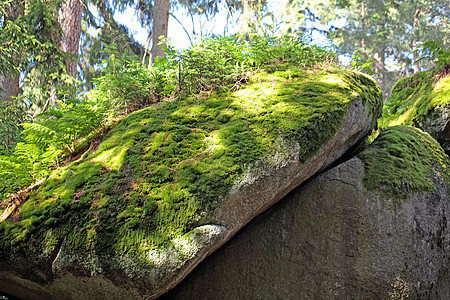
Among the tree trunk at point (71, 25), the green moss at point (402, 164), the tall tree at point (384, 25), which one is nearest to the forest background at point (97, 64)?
the tree trunk at point (71, 25)

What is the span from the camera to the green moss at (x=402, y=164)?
361 centimetres

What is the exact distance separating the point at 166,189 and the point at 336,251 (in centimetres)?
204

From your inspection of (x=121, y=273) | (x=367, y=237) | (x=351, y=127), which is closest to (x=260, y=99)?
(x=351, y=127)

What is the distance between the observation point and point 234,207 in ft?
9.55

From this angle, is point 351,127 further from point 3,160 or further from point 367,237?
point 3,160

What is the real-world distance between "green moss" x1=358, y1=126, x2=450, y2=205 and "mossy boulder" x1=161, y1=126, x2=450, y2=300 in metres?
0.02

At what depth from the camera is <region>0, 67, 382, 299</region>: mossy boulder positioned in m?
2.69

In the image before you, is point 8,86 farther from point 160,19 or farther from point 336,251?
point 336,251

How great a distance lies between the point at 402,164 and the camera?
3.86 meters

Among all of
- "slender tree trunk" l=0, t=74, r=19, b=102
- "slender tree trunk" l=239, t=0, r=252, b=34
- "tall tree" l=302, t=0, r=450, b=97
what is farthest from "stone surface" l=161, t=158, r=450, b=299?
"tall tree" l=302, t=0, r=450, b=97

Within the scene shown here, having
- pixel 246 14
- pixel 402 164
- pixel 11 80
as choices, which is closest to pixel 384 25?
pixel 246 14

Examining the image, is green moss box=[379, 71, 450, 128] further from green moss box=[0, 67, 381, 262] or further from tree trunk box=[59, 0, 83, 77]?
tree trunk box=[59, 0, 83, 77]

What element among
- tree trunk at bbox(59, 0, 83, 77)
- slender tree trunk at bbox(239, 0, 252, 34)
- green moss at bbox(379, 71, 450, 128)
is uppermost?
slender tree trunk at bbox(239, 0, 252, 34)

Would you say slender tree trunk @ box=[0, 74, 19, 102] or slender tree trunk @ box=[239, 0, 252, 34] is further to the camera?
slender tree trunk @ box=[239, 0, 252, 34]
